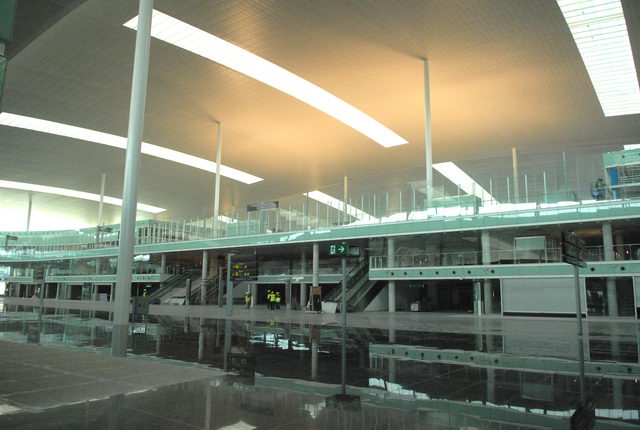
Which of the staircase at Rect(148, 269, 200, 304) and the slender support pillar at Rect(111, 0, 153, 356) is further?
the staircase at Rect(148, 269, 200, 304)

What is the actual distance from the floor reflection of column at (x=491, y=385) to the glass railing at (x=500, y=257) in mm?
18846

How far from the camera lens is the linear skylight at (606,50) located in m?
22.3

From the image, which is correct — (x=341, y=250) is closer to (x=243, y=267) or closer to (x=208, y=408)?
(x=243, y=267)

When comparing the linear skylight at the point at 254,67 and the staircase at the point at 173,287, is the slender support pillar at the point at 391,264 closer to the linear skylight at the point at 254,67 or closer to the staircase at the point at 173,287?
the linear skylight at the point at 254,67

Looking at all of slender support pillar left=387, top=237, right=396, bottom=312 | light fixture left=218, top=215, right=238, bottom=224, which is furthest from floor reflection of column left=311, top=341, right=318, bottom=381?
light fixture left=218, top=215, right=238, bottom=224

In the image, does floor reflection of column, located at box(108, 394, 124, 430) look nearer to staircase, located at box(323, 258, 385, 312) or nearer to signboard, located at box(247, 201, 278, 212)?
staircase, located at box(323, 258, 385, 312)

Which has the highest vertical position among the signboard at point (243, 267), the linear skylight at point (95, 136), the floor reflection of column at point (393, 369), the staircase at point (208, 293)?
the linear skylight at point (95, 136)

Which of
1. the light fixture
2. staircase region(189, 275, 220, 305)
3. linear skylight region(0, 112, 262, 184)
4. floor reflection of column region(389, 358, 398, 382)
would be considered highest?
linear skylight region(0, 112, 262, 184)

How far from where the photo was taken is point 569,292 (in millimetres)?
23016

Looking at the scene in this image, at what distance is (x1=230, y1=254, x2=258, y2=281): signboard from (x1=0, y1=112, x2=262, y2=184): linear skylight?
24907mm

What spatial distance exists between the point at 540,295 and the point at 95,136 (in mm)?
36359

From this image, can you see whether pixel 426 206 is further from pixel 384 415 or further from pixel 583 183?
pixel 384 415

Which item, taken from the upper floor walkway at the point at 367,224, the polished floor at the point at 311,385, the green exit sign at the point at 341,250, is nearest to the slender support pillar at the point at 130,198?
the polished floor at the point at 311,385

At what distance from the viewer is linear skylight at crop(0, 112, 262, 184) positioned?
123 ft
